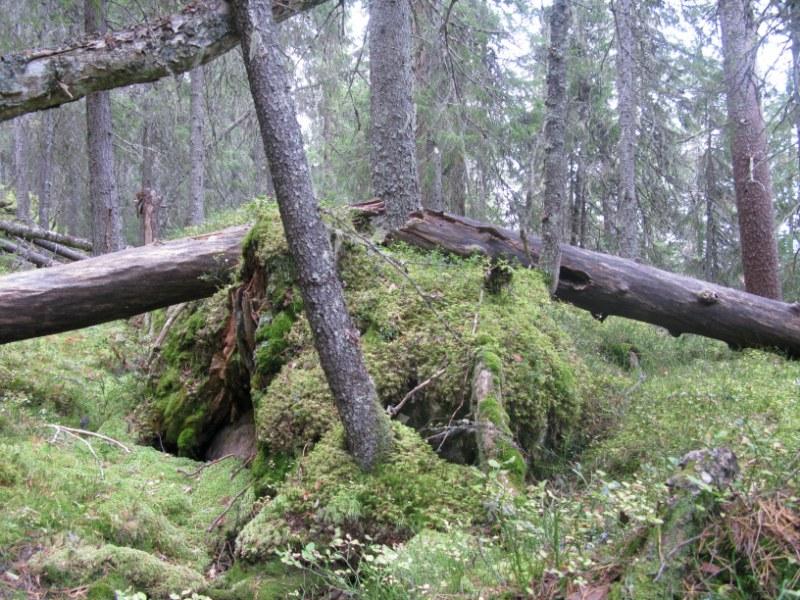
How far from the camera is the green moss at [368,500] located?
4.07 m

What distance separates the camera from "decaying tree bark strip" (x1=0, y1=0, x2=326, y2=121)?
3.90m

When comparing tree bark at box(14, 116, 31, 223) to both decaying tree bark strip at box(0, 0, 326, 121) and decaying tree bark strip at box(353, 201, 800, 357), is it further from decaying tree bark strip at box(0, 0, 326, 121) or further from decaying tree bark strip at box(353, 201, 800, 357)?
decaying tree bark strip at box(0, 0, 326, 121)

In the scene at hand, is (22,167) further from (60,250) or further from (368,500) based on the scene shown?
(368,500)

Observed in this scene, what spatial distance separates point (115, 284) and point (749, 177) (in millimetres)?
9744

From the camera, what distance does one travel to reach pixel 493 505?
313cm

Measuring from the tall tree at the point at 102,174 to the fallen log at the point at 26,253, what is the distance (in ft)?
4.83

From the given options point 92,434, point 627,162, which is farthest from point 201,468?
point 627,162

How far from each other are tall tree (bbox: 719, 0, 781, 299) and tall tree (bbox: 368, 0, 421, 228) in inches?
236

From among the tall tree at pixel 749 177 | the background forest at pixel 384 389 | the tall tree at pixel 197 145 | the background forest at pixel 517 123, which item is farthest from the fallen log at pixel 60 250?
the tall tree at pixel 749 177

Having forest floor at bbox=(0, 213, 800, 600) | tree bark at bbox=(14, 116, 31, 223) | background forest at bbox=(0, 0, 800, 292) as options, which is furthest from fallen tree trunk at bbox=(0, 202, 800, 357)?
tree bark at bbox=(14, 116, 31, 223)

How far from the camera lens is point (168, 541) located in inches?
188

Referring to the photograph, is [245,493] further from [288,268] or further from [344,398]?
[288,268]

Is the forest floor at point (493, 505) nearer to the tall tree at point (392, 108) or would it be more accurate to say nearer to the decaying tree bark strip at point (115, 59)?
the tall tree at point (392, 108)

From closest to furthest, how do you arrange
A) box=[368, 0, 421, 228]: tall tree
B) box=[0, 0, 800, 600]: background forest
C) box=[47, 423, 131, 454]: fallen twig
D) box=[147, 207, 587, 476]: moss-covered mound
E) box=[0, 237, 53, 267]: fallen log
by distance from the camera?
box=[0, 0, 800, 600]: background forest
box=[147, 207, 587, 476]: moss-covered mound
box=[47, 423, 131, 454]: fallen twig
box=[368, 0, 421, 228]: tall tree
box=[0, 237, 53, 267]: fallen log
